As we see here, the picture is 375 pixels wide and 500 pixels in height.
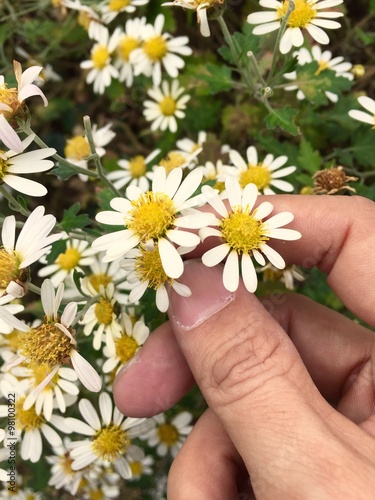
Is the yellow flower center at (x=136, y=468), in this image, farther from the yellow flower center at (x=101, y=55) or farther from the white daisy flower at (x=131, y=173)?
the yellow flower center at (x=101, y=55)

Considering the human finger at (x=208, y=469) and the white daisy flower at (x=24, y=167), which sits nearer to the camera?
the white daisy flower at (x=24, y=167)

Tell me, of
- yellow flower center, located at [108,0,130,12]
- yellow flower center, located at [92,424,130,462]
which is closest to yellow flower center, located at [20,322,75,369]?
yellow flower center, located at [92,424,130,462]

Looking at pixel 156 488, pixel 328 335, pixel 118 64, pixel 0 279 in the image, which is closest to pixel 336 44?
pixel 118 64

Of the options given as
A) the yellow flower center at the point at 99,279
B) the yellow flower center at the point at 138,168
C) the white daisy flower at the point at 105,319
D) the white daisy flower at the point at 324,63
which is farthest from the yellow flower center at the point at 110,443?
the white daisy flower at the point at 324,63

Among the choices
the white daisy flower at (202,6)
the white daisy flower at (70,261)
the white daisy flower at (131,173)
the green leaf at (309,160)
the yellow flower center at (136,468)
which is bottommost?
the yellow flower center at (136,468)

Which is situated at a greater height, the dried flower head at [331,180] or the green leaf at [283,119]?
the green leaf at [283,119]

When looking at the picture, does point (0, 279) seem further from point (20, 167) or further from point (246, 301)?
point (246, 301)

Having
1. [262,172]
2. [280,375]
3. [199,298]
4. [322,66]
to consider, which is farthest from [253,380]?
[322,66]

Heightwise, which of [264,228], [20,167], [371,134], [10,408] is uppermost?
[20,167]
